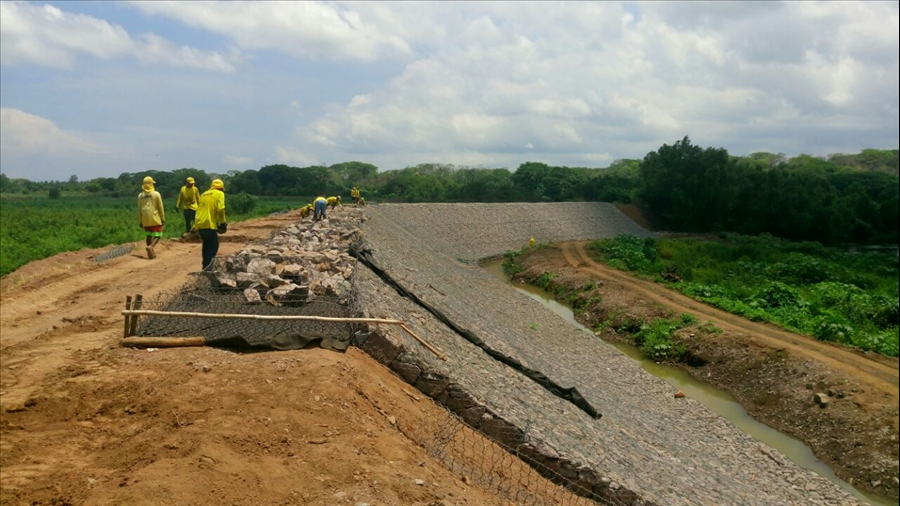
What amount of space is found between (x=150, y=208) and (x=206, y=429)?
8.96 meters

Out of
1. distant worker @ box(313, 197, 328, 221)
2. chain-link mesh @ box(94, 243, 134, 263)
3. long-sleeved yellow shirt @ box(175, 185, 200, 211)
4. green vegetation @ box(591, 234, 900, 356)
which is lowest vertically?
green vegetation @ box(591, 234, 900, 356)

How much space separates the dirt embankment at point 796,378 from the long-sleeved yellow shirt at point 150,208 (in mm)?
13081

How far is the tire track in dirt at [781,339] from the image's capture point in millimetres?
13609

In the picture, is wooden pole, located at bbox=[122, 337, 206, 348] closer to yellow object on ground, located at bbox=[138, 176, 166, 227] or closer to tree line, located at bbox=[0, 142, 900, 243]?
yellow object on ground, located at bbox=[138, 176, 166, 227]

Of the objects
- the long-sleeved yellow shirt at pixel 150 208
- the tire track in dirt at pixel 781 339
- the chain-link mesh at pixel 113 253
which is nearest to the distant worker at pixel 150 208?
the long-sleeved yellow shirt at pixel 150 208

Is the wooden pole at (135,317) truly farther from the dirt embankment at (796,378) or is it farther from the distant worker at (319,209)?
the distant worker at (319,209)

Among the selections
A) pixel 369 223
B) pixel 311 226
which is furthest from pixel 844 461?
pixel 369 223

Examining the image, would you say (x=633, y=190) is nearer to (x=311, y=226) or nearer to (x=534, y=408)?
(x=311, y=226)

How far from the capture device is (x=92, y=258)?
1573 cm

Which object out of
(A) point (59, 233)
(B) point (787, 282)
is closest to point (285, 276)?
(A) point (59, 233)

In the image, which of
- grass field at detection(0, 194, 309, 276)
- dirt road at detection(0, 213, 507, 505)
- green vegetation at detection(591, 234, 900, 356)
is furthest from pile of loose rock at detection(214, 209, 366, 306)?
green vegetation at detection(591, 234, 900, 356)

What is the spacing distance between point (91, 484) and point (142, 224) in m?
9.51

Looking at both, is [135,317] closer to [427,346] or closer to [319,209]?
[427,346]

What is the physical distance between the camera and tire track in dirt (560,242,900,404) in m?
13.6
